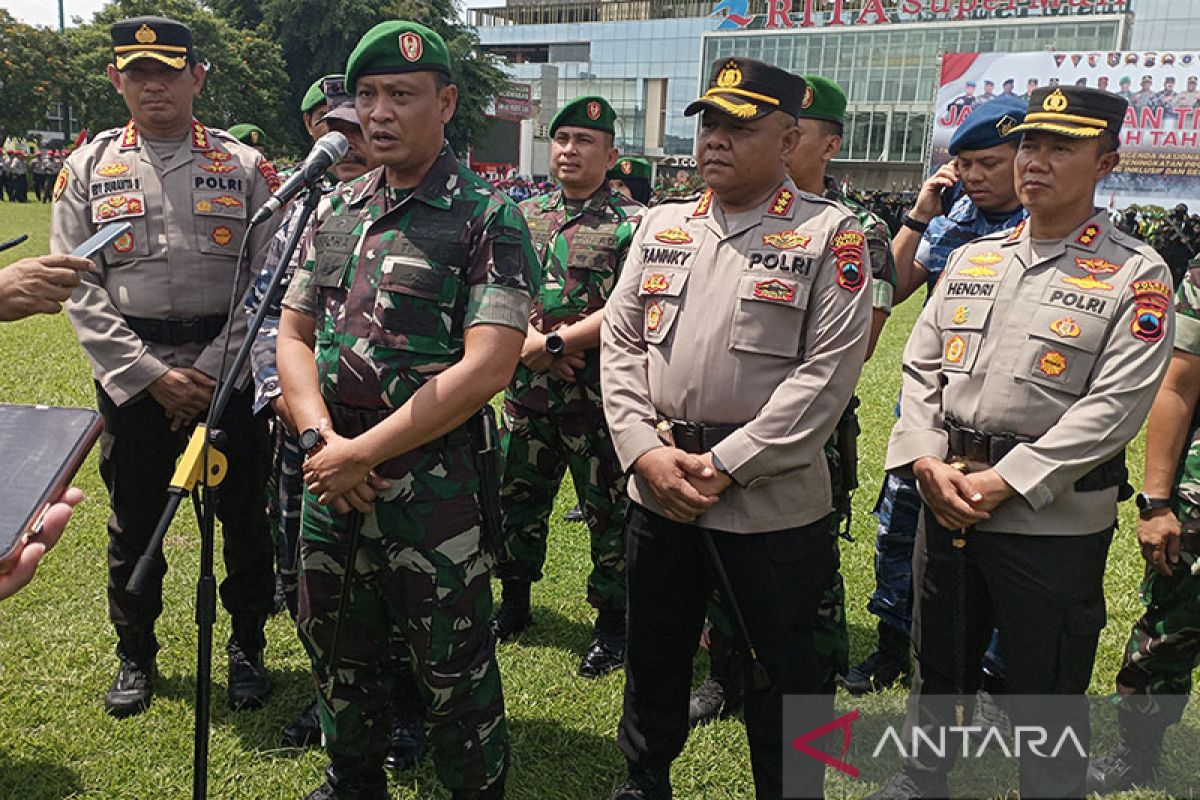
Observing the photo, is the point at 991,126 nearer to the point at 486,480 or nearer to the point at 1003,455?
the point at 1003,455

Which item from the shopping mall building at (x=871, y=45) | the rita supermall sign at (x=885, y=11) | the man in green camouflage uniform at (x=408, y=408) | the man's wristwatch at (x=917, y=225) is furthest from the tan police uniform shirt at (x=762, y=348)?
the rita supermall sign at (x=885, y=11)

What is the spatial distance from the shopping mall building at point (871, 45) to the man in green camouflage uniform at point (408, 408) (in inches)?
1463

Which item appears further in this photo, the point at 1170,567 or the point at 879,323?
the point at 879,323

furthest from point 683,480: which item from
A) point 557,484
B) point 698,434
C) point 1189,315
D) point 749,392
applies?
point 1189,315

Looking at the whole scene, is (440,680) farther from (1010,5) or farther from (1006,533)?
(1010,5)

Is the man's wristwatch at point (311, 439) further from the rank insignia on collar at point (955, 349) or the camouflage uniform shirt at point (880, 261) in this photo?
the camouflage uniform shirt at point (880, 261)

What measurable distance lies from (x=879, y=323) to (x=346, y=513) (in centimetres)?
219

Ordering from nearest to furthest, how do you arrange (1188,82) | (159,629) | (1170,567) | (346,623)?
(346,623), (1170,567), (159,629), (1188,82)

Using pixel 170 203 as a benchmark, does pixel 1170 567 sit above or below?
below

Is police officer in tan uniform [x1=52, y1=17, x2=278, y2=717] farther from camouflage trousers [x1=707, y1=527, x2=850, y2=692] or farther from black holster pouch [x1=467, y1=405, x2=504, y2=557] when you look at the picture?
camouflage trousers [x1=707, y1=527, x2=850, y2=692]

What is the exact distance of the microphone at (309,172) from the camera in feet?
7.16

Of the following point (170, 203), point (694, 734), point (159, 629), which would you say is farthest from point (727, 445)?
point (159, 629)

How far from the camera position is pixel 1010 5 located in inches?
1773

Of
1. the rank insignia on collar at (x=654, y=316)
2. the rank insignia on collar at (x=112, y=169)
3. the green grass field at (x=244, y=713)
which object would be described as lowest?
the green grass field at (x=244, y=713)
